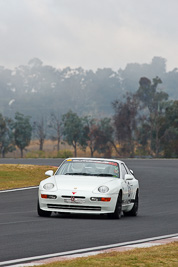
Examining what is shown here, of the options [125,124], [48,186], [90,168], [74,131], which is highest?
[125,124]

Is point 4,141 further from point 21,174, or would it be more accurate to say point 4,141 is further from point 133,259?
point 133,259

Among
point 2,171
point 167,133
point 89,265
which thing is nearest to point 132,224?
point 89,265

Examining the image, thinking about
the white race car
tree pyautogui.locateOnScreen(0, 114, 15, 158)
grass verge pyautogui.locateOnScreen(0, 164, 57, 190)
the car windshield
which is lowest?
grass verge pyautogui.locateOnScreen(0, 164, 57, 190)

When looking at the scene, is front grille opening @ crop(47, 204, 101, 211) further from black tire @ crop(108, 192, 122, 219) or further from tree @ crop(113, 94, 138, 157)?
tree @ crop(113, 94, 138, 157)

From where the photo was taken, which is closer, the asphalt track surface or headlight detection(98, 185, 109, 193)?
the asphalt track surface

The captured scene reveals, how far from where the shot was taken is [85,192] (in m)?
15.1

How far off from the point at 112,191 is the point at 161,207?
5.16 meters

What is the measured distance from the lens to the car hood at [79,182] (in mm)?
15234

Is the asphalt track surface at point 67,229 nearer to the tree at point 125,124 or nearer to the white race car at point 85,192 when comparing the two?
the white race car at point 85,192

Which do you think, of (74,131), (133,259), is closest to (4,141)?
(74,131)

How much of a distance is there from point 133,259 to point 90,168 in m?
7.53

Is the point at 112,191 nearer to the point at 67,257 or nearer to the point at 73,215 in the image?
the point at 73,215

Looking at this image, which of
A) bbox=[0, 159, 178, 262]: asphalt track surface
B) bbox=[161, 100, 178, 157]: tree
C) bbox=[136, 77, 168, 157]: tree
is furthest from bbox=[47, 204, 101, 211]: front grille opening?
bbox=[136, 77, 168, 157]: tree

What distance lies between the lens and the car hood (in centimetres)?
1523
